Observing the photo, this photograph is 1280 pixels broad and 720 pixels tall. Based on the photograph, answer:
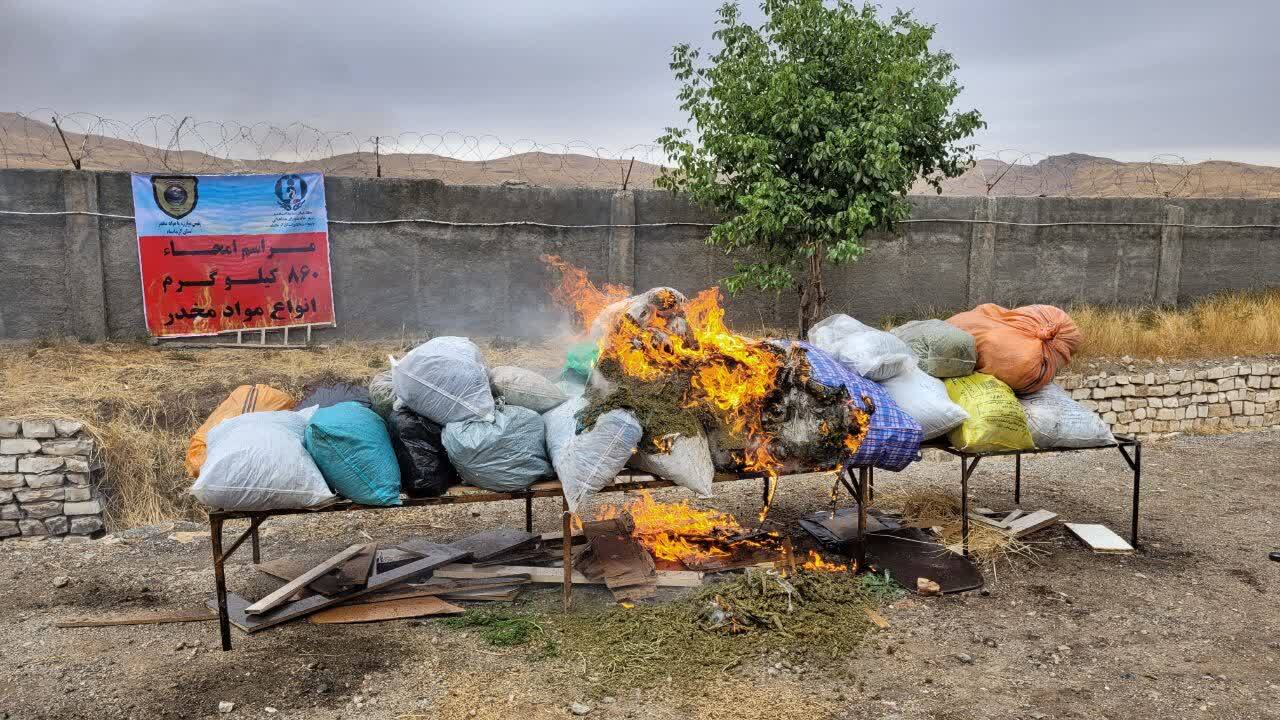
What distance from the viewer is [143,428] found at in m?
7.23

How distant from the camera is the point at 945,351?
5.40 metres

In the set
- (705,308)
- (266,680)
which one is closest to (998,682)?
(705,308)

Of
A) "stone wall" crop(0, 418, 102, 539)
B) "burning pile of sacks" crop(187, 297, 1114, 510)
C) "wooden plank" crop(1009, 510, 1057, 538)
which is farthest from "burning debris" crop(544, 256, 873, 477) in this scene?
"stone wall" crop(0, 418, 102, 539)

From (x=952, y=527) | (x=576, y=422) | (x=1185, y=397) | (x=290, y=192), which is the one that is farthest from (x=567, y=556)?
(x=1185, y=397)

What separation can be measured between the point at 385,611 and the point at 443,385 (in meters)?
1.35

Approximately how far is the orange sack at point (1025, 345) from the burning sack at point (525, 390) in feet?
9.39

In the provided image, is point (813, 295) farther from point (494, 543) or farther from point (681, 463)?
point (681, 463)

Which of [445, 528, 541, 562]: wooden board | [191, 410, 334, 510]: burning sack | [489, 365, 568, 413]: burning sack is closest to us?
[191, 410, 334, 510]: burning sack

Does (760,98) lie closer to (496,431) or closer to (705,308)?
(705,308)

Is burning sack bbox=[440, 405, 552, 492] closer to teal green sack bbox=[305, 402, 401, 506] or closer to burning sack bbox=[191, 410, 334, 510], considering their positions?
teal green sack bbox=[305, 402, 401, 506]

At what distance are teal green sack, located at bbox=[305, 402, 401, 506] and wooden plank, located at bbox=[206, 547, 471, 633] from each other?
765mm

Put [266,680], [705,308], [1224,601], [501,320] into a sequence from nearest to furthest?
[266,680] → [1224,601] → [705,308] → [501,320]

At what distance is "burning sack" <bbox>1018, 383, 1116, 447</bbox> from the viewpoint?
17.6 ft

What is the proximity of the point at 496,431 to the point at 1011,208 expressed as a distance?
967 cm
